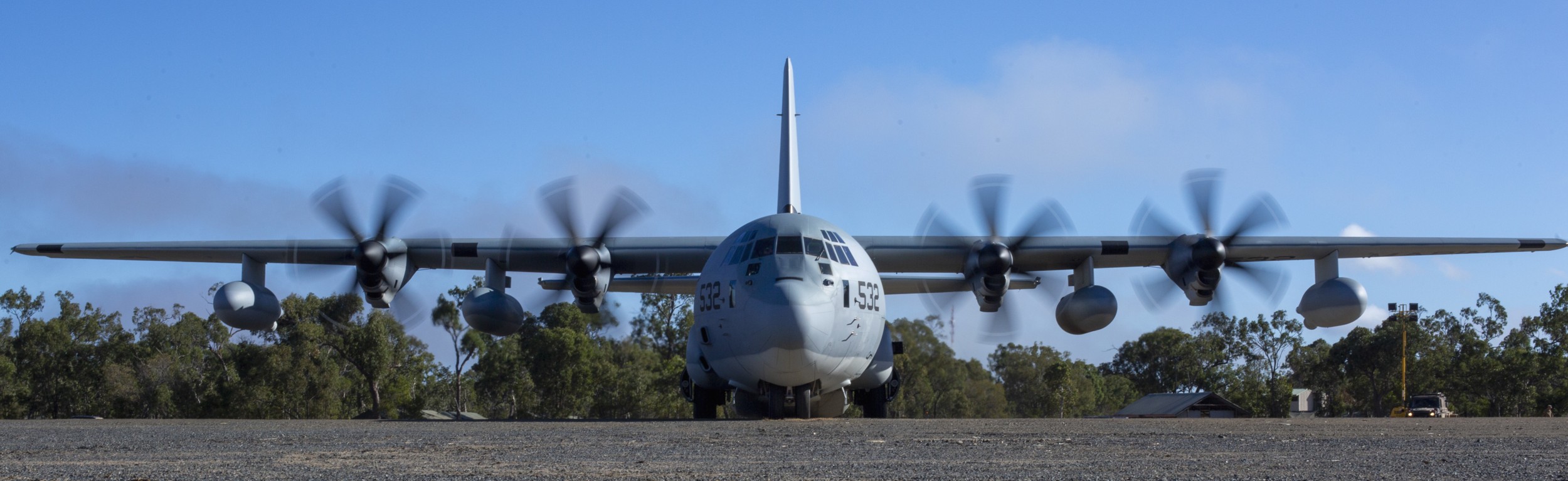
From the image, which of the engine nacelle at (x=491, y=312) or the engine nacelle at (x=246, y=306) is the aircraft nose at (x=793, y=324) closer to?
the engine nacelle at (x=491, y=312)

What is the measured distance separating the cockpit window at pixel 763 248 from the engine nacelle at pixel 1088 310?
652 cm

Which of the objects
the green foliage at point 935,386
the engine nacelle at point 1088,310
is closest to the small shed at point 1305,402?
the green foliage at point 935,386

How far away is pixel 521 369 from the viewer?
2231 inches

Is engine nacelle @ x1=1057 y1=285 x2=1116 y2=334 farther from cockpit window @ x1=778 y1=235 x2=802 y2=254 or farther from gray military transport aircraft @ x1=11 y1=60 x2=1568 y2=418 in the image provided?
cockpit window @ x1=778 y1=235 x2=802 y2=254

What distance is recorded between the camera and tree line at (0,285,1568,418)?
5041 centimetres

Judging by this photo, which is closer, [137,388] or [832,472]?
[832,472]

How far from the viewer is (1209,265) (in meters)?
20.9

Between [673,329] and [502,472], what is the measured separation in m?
60.4

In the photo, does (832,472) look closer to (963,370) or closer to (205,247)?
(205,247)

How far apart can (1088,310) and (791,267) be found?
260 inches

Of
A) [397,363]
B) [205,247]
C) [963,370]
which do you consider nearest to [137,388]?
[397,363]

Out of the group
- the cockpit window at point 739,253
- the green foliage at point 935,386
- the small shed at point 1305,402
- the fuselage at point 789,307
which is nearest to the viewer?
the fuselage at point 789,307

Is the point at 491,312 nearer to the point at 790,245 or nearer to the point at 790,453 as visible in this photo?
the point at 790,245

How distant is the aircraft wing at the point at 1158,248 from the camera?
22172mm
